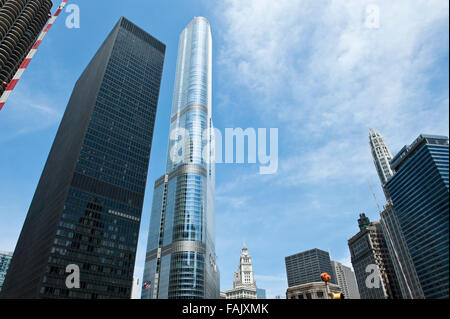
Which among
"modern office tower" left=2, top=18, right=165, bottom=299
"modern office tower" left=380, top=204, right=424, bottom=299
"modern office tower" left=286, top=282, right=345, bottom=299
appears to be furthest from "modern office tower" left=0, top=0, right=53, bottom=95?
"modern office tower" left=380, top=204, right=424, bottom=299

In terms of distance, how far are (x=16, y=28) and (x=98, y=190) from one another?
78.8 metres

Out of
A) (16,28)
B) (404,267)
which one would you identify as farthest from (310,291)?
(16,28)

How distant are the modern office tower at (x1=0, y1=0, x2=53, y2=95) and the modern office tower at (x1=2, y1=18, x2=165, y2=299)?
6578 centimetres

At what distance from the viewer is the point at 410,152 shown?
5712 cm

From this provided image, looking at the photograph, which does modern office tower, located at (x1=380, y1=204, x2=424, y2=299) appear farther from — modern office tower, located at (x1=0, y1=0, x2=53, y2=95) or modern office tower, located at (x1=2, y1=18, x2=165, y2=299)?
modern office tower, located at (x1=0, y1=0, x2=53, y2=95)

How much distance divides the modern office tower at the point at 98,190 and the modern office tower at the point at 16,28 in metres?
65.8

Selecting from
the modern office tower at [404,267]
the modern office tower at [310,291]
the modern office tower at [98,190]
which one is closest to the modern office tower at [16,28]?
the modern office tower at [98,190]

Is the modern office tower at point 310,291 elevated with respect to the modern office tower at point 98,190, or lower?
lower

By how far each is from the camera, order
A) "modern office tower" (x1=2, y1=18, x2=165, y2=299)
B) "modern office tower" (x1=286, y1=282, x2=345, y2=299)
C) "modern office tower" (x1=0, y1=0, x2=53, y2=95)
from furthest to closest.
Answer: "modern office tower" (x1=286, y1=282, x2=345, y2=299) → "modern office tower" (x1=2, y1=18, x2=165, y2=299) → "modern office tower" (x1=0, y1=0, x2=53, y2=95)

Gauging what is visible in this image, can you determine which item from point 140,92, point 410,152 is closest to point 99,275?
point 140,92

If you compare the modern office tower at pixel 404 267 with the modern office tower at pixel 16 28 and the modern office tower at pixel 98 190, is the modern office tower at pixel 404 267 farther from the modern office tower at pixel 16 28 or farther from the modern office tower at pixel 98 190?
the modern office tower at pixel 16 28

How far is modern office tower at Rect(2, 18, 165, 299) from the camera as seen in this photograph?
117 meters

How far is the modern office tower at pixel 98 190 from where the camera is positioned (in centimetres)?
11712
